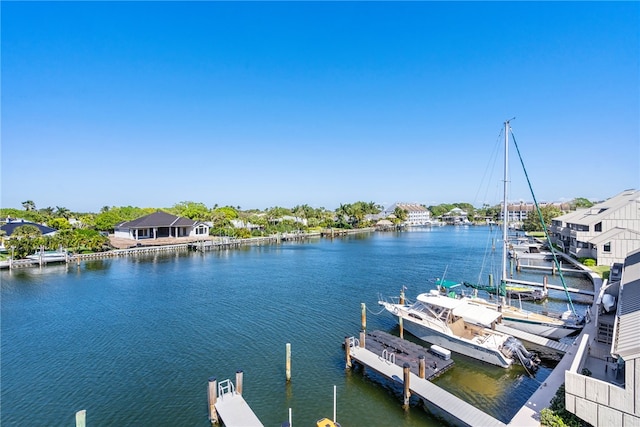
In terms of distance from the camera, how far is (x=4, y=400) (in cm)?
1479

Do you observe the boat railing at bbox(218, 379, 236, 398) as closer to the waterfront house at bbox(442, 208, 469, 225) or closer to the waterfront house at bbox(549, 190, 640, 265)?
the waterfront house at bbox(549, 190, 640, 265)

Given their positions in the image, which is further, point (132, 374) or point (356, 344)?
point (356, 344)

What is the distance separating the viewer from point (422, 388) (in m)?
13.9

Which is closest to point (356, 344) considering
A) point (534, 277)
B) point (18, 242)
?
point (534, 277)

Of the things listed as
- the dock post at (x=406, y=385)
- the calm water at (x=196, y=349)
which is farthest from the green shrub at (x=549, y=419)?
the dock post at (x=406, y=385)

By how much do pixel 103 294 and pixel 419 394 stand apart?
3049 cm

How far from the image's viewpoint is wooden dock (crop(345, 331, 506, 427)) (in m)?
12.1

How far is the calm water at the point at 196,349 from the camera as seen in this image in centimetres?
1414

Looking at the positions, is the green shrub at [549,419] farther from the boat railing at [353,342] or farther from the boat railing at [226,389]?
the boat railing at [226,389]

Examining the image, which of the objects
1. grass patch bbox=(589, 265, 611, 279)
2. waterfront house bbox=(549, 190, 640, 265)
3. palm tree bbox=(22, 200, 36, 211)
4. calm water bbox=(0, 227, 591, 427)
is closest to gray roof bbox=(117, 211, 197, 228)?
calm water bbox=(0, 227, 591, 427)

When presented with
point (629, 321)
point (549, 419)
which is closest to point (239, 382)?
point (549, 419)

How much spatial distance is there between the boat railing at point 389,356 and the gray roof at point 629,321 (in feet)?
28.4

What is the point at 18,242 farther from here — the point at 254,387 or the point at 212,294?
the point at 254,387

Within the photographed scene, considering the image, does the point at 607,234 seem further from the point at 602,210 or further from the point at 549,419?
the point at 549,419
